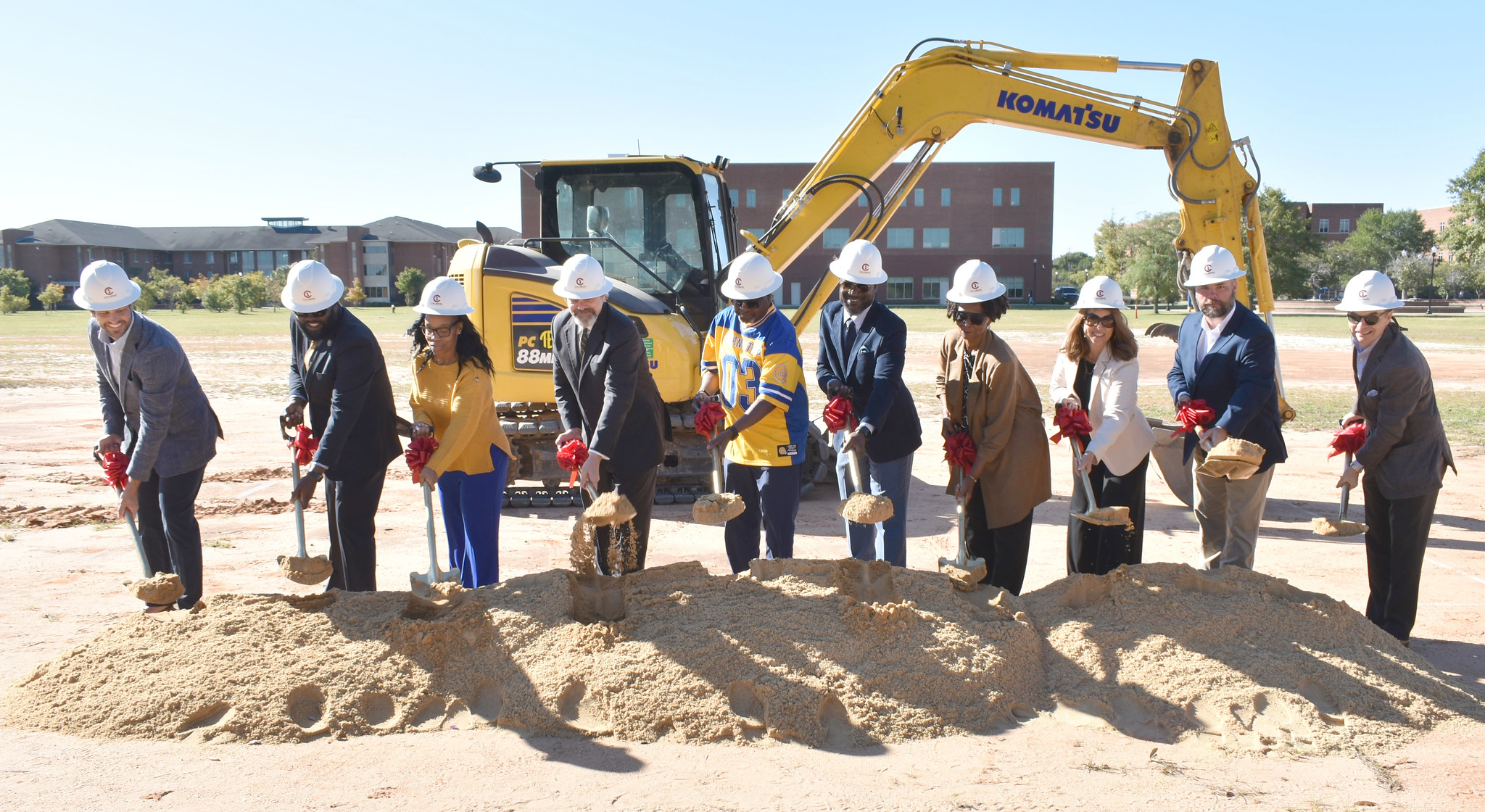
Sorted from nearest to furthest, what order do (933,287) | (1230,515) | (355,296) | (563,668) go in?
(563,668) < (1230,515) < (933,287) < (355,296)

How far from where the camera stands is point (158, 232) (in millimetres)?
91000

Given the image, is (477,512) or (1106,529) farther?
(1106,529)

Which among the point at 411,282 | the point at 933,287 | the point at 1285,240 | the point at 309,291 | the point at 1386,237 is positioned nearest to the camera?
the point at 309,291

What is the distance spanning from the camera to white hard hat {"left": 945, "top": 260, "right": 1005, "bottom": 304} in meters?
4.66

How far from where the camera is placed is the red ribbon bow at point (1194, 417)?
15.5ft

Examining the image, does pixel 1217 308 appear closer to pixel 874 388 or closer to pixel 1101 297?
pixel 1101 297

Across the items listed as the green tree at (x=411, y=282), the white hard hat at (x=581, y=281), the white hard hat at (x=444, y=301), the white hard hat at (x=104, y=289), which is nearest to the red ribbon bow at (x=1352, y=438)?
the white hard hat at (x=581, y=281)

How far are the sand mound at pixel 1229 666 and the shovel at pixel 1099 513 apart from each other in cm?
28

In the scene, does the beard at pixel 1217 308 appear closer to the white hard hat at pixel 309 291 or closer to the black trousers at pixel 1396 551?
the black trousers at pixel 1396 551

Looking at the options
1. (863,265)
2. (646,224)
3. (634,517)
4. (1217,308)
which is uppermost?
(646,224)

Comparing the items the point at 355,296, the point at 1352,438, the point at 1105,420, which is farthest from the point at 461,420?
the point at 355,296

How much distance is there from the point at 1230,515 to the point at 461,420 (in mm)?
3868

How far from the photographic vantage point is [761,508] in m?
5.07

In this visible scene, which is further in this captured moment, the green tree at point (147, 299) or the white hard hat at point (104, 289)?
the green tree at point (147, 299)
